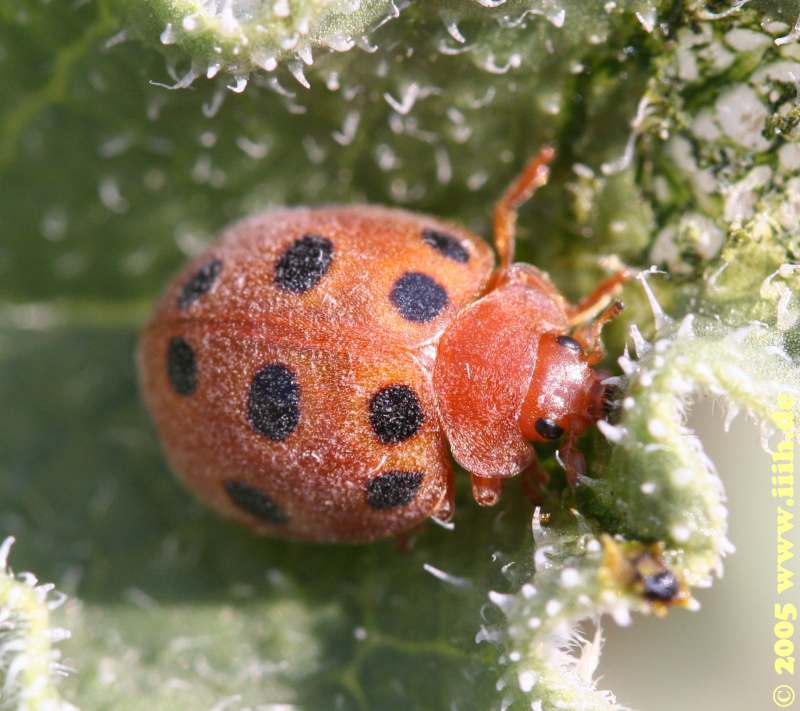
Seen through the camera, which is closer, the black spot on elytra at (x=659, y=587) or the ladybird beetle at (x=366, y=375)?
the black spot on elytra at (x=659, y=587)

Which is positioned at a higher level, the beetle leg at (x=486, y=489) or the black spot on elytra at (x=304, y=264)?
the black spot on elytra at (x=304, y=264)

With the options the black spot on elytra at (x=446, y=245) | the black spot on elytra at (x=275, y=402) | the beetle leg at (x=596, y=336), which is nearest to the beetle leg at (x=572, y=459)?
the beetle leg at (x=596, y=336)

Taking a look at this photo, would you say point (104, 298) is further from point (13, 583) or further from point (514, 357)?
point (514, 357)

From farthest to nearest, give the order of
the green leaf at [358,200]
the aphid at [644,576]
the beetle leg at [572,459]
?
the beetle leg at [572,459] < the green leaf at [358,200] < the aphid at [644,576]

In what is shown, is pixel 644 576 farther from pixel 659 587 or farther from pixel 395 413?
pixel 395 413

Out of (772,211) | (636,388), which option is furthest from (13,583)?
(772,211)

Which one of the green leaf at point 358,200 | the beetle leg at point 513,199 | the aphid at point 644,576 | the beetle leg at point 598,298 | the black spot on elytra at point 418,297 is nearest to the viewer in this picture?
the aphid at point 644,576

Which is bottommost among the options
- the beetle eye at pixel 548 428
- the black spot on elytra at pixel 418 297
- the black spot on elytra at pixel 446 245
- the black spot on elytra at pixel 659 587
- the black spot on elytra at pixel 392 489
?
the black spot on elytra at pixel 392 489

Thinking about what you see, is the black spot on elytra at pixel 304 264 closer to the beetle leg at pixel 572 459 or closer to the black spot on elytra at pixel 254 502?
the black spot on elytra at pixel 254 502
